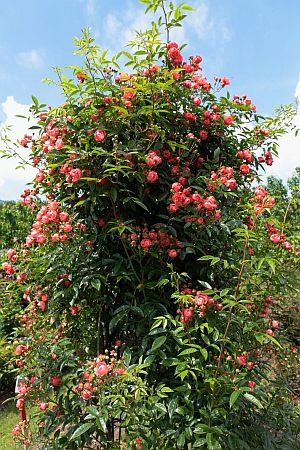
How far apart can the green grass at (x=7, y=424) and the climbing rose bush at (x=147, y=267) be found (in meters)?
2.17

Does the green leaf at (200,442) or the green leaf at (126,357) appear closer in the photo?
the green leaf at (200,442)

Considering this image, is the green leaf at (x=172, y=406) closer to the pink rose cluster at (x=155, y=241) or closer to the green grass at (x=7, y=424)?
the pink rose cluster at (x=155, y=241)

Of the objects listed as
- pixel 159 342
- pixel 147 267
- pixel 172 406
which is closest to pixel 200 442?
pixel 172 406

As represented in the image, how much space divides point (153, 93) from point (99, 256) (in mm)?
848

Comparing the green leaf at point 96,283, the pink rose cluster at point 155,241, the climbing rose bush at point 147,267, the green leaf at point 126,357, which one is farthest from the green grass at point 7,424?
the pink rose cluster at point 155,241

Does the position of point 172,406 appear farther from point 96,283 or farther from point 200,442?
point 96,283

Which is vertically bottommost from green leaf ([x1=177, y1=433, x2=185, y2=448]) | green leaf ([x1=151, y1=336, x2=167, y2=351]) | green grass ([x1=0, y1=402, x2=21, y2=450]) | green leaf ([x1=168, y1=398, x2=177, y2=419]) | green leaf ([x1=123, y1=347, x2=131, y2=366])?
green grass ([x1=0, y1=402, x2=21, y2=450])

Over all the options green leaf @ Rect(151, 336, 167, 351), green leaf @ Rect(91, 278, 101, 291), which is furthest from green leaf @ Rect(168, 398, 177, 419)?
green leaf @ Rect(91, 278, 101, 291)

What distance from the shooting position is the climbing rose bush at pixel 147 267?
73.3 inches

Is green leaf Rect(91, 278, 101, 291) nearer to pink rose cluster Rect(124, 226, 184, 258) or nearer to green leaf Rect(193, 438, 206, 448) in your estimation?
pink rose cluster Rect(124, 226, 184, 258)

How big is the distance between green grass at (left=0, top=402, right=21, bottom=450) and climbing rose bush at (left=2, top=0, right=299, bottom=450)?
2168mm

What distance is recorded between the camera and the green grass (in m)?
3.99

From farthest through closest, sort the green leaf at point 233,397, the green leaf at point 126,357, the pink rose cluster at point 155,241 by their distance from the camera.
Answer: the pink rose cluster at point 155,241, the green leaf at point 126,357, the green leaf at point 233,397

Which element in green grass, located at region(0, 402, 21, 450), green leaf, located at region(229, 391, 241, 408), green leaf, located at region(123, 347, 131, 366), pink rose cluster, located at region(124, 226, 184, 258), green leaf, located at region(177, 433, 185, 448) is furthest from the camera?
green grass, located at region(0, 402, 21, 450)
